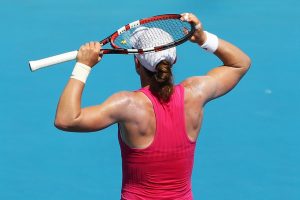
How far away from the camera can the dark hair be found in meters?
2.68

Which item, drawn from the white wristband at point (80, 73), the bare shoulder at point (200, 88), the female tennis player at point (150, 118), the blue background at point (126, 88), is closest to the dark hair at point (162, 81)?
the female tennis player at point (150, 118)

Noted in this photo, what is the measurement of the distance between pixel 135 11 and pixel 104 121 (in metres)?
4.22

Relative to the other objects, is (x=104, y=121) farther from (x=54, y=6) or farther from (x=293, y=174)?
(x=54, y=6)

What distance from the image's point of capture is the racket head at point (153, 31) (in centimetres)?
283

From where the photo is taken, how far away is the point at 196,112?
9.17ft

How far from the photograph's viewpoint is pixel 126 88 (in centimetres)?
557

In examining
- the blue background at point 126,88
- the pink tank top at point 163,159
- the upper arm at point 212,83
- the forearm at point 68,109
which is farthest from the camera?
the blue background at point 126,88

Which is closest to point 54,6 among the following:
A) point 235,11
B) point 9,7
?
point 9,7

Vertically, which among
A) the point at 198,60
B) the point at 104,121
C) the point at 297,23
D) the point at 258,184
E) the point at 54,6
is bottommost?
the point at 104,121

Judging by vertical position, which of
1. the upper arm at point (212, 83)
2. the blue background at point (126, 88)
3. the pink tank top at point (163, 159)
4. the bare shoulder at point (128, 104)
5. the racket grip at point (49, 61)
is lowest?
the pink tank top at point (163, 159)

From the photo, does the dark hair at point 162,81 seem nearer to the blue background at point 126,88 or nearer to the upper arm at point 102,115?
the upper arm at point 102,115

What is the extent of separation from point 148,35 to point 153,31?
0.02 meters

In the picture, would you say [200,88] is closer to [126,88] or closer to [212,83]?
[212,83]

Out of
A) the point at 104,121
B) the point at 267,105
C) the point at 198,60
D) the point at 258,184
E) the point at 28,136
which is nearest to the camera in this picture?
the point at 104,121
